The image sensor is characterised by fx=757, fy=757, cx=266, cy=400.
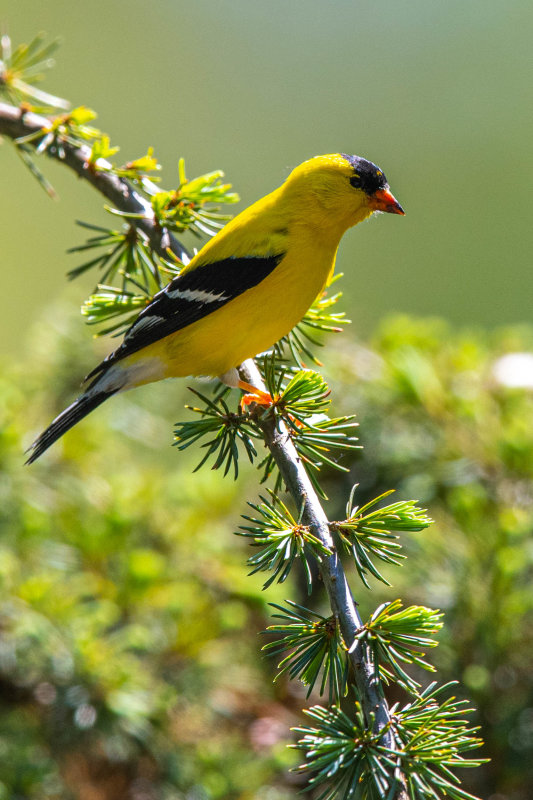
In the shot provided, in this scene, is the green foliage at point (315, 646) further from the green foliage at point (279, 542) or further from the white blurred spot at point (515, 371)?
the white blurred spot at point (515, 371)

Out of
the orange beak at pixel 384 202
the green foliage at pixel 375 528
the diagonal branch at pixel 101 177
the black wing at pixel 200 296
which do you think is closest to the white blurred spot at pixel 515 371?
the orange beak at pixel 384 202

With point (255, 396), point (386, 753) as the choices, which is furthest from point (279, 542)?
point (255, 396)

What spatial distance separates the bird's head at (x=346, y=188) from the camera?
1.51 m

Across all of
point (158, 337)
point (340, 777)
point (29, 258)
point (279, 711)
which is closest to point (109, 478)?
point (158, 337)

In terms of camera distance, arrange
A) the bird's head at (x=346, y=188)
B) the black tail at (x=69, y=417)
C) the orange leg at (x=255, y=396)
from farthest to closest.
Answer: the bird's head at (x=346, y=188), the black tail at (x=69, y=417), the orange leg at (x=255, y=396)

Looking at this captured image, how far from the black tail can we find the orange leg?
1.10ft

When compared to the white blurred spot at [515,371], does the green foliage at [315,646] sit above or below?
below

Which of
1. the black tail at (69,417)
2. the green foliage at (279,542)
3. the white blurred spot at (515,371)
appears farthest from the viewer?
the white blurred spot at (515,371)

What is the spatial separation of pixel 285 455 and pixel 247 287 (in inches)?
21.3

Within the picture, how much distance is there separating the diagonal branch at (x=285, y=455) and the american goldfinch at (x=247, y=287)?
63 mm

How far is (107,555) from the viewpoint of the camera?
151 cm

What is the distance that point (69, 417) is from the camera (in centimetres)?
141

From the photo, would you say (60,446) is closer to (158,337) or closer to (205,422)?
(158,337)

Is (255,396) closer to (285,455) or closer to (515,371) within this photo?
(285,455)
